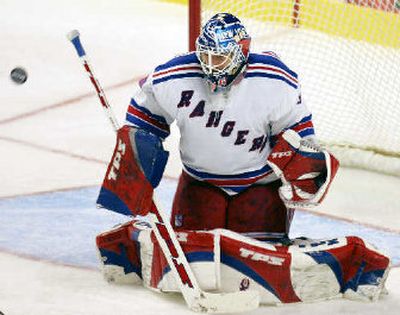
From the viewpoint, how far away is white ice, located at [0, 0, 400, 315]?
365 cm

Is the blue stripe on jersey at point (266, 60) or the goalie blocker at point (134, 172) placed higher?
the blue stripe on jersey at point (266, 60)

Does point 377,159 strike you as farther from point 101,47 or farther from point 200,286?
point 101,47

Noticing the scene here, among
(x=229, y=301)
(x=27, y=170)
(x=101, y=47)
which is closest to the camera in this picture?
(x=229, y=301)

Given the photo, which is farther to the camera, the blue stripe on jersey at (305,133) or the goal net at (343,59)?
the goal net at (343,59)

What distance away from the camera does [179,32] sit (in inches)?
276

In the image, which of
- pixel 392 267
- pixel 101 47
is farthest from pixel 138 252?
pixel 101 47

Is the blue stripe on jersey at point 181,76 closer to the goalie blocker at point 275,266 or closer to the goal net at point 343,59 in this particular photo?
the goalie blocker at point 275,266

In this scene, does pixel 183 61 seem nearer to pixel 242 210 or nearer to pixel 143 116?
pixel 143 116

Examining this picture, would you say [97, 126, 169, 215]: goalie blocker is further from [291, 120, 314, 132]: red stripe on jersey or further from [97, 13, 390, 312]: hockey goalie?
[291, 120, 314, 132]: red stripe on jersey

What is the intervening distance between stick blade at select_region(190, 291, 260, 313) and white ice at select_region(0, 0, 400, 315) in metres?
0.05

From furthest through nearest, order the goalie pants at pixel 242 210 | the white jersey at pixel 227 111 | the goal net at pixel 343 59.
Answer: the goal net at pixel 343 59 → the goalie pants at pixel 242 210 → the white jersey at pixel 227 111

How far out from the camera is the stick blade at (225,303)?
3.52 metres

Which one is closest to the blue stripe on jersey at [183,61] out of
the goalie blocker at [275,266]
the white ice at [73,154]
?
the goalie blocker at [275,266]

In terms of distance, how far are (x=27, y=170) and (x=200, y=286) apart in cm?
154
